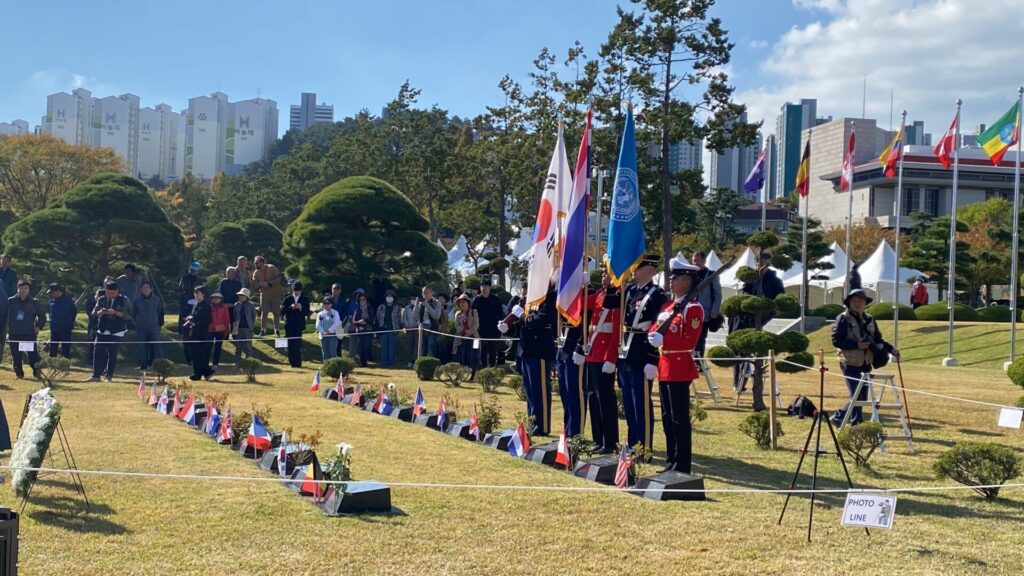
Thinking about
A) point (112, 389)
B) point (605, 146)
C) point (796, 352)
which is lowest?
point (112, 389)

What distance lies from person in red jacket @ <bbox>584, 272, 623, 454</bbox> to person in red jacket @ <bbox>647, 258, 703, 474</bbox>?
117cm

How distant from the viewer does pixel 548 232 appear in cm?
1086

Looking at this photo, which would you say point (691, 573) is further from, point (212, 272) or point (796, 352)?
point (212, 272)

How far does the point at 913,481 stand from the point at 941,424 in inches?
170

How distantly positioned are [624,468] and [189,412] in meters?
6.53

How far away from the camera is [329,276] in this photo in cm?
2452

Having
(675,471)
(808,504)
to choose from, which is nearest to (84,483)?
(675,471)

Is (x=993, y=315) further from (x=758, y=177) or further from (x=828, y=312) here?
(x=758, y=177)

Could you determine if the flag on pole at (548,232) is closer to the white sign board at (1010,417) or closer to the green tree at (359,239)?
the white sign board at (1010,417)

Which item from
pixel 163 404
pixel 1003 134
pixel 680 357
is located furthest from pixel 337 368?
pixel 1003 134

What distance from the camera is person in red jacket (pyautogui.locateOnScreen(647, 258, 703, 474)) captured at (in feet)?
28.3

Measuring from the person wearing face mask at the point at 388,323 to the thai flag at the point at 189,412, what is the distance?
9010mm

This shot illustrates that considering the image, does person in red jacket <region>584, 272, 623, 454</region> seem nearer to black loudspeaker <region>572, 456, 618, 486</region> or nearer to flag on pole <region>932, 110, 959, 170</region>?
black loudspeaker <region>572, 456, 618, 486</region>

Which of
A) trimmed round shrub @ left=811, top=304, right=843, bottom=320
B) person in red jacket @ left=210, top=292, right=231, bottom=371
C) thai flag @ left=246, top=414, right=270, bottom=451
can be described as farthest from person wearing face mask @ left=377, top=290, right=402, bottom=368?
trimmed round shrub @ left=811, top=304, right=843, bottom=320
